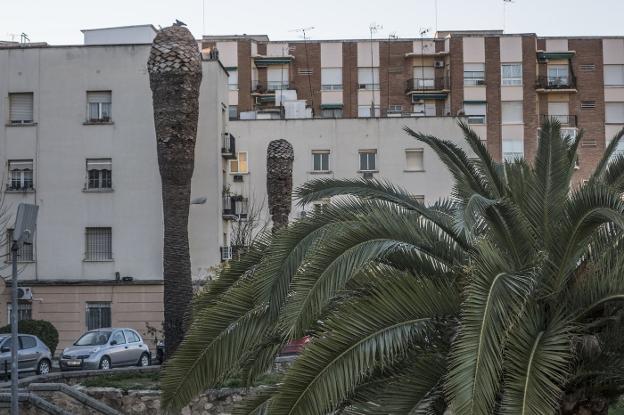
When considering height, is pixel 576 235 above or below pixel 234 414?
above

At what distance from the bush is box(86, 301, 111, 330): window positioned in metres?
4.60

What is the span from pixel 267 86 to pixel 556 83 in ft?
57.7

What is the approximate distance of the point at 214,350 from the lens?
10.3 metres

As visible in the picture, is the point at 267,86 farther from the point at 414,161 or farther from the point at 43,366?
the point at 43,366

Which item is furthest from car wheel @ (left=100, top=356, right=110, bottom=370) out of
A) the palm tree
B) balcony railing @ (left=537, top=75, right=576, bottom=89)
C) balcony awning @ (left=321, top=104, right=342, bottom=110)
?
balcony railing @ (left=537, top=75, right=576, bottom=89)

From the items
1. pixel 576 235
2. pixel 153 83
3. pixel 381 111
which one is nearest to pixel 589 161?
pixel 381 111

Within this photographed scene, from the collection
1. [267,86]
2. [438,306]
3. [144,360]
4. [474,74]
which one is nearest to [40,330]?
[144,360]

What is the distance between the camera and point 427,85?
63781 mm

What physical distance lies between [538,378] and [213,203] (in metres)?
32.7

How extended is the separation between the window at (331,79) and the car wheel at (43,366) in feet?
119

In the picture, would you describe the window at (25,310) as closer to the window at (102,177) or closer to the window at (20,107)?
the window at (102,177)

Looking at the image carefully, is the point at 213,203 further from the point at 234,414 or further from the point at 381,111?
the point at 234,414

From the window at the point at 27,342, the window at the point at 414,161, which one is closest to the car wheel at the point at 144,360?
the window at the point at 27,342

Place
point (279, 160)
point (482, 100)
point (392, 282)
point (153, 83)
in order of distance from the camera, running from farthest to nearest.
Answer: point (482, 100)
point (279, 160)
point (153, 83)
point (392, 282)
